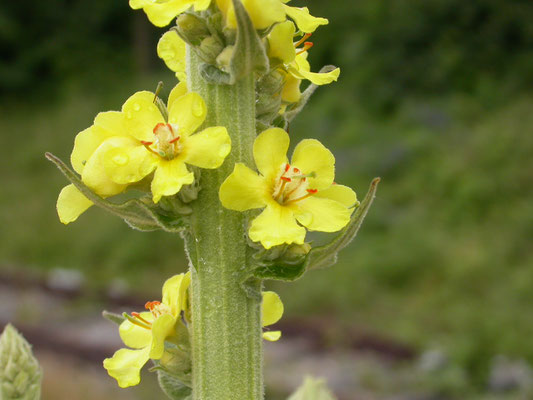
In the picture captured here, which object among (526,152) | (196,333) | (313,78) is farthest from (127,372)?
(526,152)

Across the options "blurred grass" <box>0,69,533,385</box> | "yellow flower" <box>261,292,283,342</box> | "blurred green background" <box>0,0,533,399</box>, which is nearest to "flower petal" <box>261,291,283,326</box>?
"yellow flower" <box>261,292,283,342</box>

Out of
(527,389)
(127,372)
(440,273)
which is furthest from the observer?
(440,273)

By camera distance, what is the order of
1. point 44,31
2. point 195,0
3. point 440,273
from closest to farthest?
1. point 195,0
2. point 440,273
3. point 44,31

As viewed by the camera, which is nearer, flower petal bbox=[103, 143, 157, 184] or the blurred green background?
flower petal bbox=[103, 143, 157, 184]

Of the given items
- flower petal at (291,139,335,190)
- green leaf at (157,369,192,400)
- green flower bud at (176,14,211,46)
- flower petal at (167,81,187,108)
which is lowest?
green leaf at (157,369,192,400)

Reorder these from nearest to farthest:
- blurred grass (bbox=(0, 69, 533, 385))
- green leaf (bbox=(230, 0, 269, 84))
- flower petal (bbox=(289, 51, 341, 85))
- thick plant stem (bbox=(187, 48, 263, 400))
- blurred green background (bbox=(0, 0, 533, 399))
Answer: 1. green leaf (bbox=(230, 0, 269, 84))
2. thick plant stem (bbox=(187, 48, 263, 400))
3. flower petal (bbox=(289, 51, 341, 85))
4. blurred grass (bbox=(0, 69, 533, 385))
5. blurred green background (bbox=(0, 0, 533, 399))

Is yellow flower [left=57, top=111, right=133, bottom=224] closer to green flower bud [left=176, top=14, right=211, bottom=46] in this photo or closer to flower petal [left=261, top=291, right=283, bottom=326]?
green flower bud [left=176, top=14, right=211, bottom=46]

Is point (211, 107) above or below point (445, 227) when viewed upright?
below

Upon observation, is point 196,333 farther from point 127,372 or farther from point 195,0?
point 195,0
